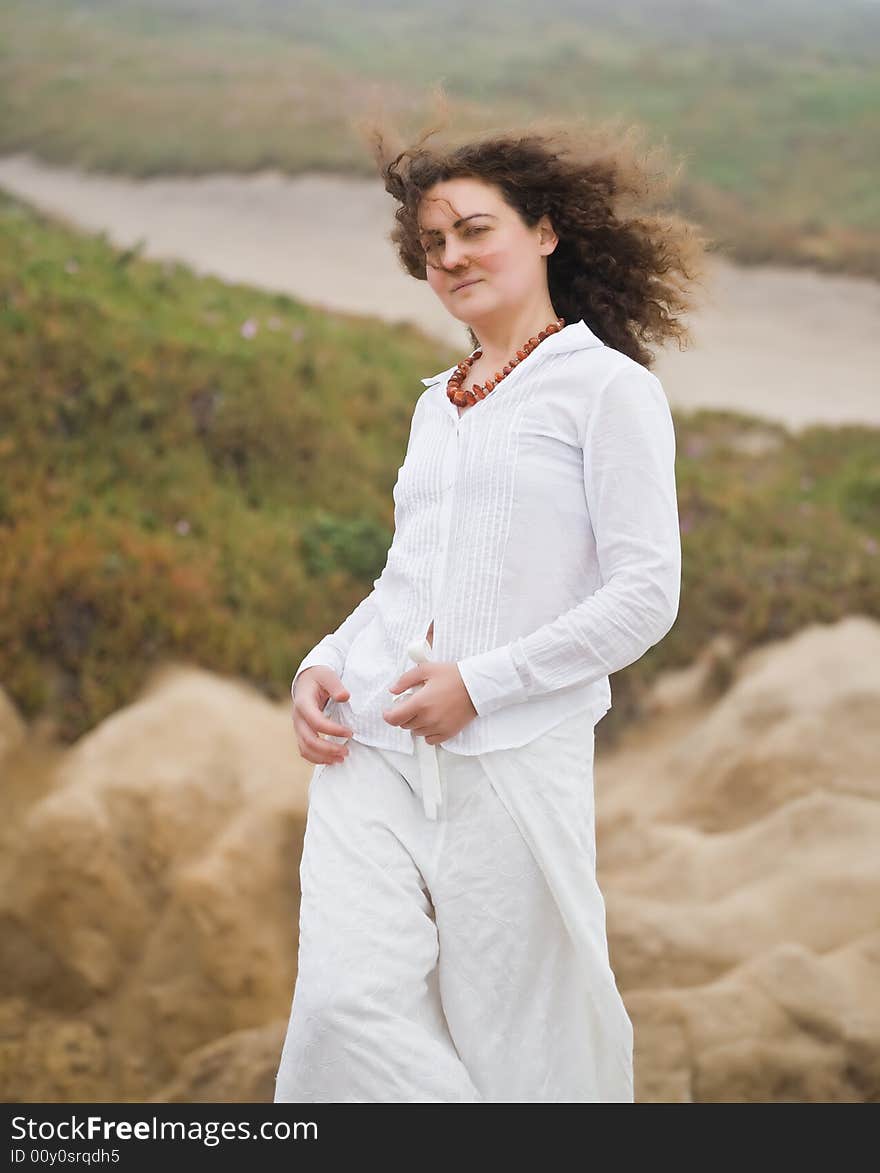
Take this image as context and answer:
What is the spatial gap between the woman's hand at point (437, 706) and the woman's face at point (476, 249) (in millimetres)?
625

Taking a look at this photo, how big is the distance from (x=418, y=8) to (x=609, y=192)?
20.0 m

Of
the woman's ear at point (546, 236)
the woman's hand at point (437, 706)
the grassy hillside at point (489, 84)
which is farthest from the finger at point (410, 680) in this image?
the grassy hillside at point (489, 84)

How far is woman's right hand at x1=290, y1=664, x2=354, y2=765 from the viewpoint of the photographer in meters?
2.18

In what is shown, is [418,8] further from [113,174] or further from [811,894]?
[811,894]

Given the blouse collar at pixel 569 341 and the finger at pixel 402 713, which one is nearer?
the finger at pixel 402 713

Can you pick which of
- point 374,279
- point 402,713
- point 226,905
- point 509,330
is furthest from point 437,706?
point 374,279

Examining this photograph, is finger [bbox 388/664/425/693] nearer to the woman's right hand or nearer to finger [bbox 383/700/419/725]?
finger [bbox 383/700/419/725]

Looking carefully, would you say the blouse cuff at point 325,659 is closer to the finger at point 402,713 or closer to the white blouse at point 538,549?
the white blouse at point 538,549

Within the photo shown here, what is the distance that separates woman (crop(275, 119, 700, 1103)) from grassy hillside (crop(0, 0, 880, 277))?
10685 millimetres

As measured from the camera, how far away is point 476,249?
220 cm

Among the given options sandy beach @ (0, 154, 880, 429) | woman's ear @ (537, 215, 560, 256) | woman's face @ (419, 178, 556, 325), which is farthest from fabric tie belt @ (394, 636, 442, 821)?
sandy beach @ (0, 154, 880, 429)

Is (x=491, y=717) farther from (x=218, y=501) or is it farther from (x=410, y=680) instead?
(x=218, y=501)

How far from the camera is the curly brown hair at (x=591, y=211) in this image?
2246 millimetres

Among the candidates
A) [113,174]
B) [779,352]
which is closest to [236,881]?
[779,352]
